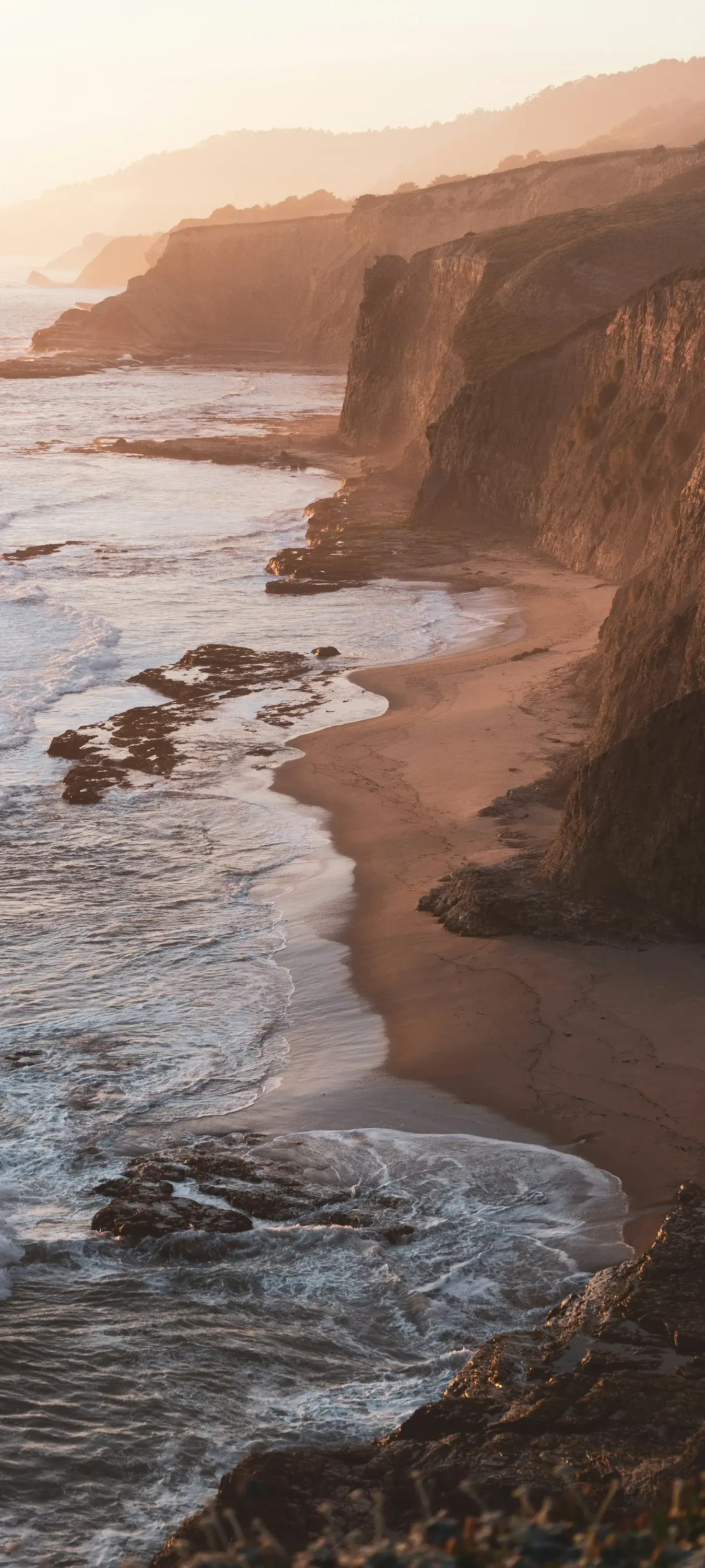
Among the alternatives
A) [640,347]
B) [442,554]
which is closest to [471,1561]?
[640,347]

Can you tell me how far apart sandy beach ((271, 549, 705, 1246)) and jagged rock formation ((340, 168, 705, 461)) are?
1635 cm

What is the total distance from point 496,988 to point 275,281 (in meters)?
107

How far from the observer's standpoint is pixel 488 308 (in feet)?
127

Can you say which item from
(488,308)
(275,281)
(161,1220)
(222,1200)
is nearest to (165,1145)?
(222,1200)

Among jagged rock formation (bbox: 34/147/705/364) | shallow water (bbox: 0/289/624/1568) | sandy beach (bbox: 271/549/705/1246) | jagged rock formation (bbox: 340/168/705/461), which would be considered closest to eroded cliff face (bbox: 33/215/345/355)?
jagged rock formation (bbox: 34/147/705/364)

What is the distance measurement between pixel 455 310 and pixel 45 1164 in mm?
40643

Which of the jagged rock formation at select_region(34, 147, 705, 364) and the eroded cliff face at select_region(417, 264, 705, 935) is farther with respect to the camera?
the jagged rock formation at select_region(34, 147, 705, 364)

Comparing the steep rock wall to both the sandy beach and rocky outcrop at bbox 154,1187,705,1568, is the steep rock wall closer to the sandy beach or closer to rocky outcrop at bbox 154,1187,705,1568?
the sandy beach

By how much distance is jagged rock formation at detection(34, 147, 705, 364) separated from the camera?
8750 centimetres

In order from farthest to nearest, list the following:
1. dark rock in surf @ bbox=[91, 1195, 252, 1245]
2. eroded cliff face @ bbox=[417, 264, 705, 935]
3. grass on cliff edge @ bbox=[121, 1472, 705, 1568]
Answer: eroded cliff face @ bbox=[417, 264, 705, 935] < dark rock in surf @ bbox=[91, 1195, 252, 1245] < grass on cliff edge @ bbox=[121, 1472, 705, 1568]

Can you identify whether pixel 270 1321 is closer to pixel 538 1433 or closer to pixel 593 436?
pixel 538 1433

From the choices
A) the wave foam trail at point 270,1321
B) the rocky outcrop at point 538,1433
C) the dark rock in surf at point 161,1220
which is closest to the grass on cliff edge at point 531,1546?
the rocky outcrop at point 538,1433

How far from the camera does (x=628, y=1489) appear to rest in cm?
511

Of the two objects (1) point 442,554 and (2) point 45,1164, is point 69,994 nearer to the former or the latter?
(2) point 45,1164
